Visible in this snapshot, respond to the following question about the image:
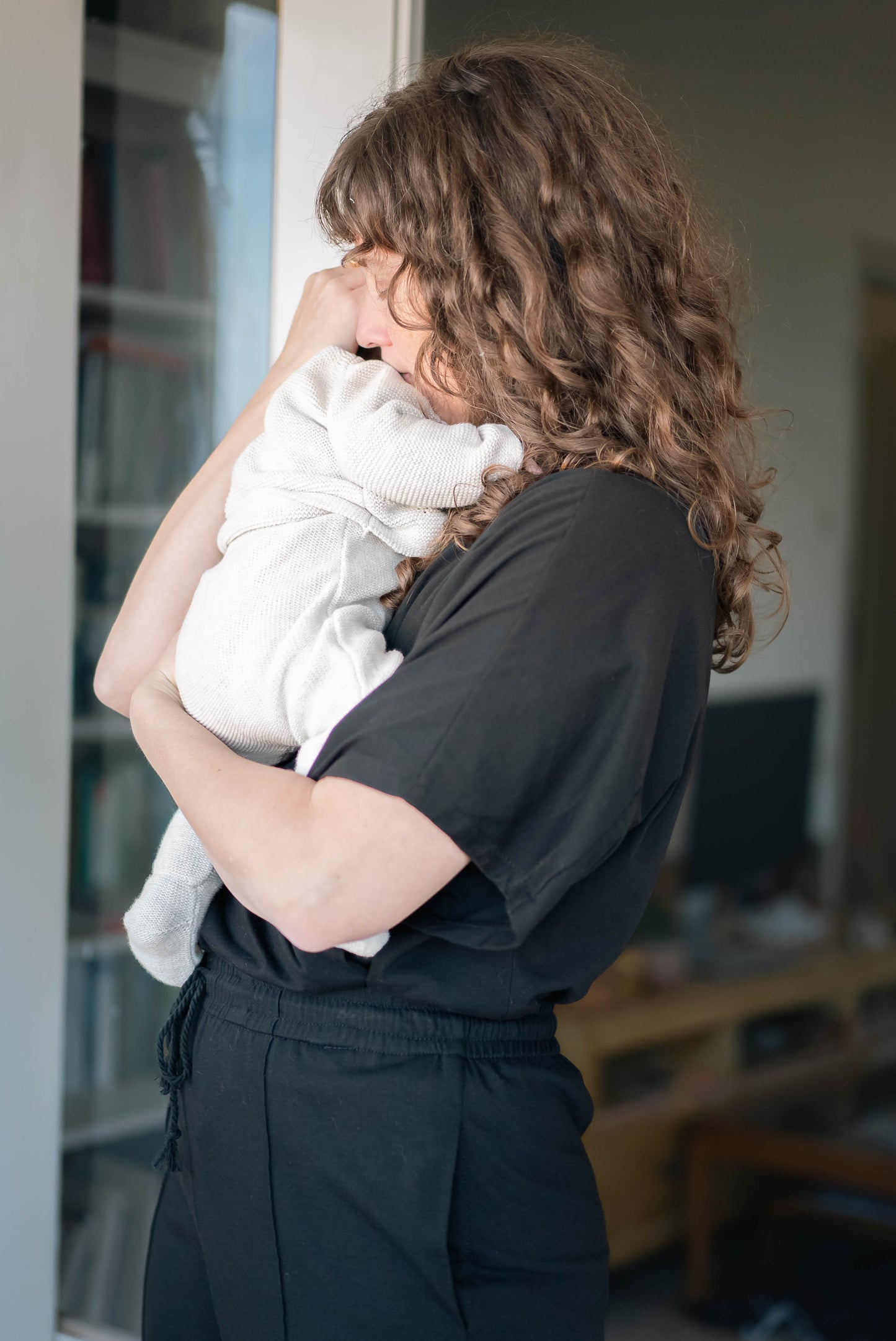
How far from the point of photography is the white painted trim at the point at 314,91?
55.1 inches

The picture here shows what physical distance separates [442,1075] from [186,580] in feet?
1.65

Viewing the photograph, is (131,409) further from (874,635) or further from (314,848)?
(314,848)

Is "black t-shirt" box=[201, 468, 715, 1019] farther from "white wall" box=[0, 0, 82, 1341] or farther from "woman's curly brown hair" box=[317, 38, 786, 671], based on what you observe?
"white wall" box=[0, 0, 82, 1341]

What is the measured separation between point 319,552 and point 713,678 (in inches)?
49.1

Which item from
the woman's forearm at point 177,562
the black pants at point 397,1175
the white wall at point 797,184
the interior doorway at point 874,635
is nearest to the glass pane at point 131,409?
the white wall at point 797,184

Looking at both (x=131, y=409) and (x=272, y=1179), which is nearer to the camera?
(x=272, y=1179)

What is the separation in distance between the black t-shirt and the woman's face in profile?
0.15 metres

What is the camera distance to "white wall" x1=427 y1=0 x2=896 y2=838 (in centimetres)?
151

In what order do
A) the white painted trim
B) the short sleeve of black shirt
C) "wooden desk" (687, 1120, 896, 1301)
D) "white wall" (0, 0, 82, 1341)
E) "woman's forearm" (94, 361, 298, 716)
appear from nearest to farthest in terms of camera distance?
1. the short sleeve of black shirt
2. "woman's forearm" (94, 361, 298, 716)
3. the white painted trim
4. "white wall" (0, 0, 82, 1341)
5. "wooden desk" (687, 1120, 896, 1301)

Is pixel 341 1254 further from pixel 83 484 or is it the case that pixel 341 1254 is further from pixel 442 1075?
pixel 83 484

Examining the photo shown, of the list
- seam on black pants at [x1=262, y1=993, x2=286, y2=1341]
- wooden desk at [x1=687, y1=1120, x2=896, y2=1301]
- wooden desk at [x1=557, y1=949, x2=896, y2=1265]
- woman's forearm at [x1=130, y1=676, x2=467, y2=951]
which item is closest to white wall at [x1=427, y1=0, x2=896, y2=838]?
wooden desk at [x1=557, y1=949, x2=896, y2=1265]

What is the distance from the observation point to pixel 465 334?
2.88 ft

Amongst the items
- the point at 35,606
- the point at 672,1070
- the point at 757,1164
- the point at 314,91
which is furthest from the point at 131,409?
the point at 757,1164

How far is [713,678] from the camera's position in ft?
6.52
